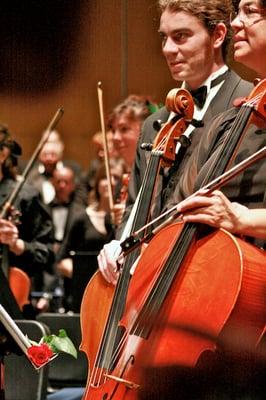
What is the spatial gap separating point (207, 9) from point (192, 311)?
1.02m

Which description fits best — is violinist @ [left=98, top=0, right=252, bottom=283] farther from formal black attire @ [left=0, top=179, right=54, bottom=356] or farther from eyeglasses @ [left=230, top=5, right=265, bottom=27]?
formal black attire @ [left=0, top=179, right=54, bottom=356]

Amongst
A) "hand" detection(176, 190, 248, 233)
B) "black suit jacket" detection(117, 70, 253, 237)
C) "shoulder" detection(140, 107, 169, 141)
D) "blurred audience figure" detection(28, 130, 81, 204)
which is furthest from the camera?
"blurred audience figure" detection(28, 130, 81, 204)

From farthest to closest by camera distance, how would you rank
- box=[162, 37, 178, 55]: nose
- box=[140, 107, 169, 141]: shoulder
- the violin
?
1. the violin
2. box=[140, 107, 169, 141]: shoulder
3. box=[162, 37, 178, 55]: nose

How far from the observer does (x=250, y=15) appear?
2.38 m

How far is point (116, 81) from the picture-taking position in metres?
3.28

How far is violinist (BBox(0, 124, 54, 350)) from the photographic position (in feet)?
13.2

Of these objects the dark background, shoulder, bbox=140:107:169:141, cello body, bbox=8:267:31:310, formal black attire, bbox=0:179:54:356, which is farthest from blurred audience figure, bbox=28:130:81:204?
shoulder, bbox=140:107:169:141

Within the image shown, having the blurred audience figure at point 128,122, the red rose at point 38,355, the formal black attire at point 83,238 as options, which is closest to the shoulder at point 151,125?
the red rose at point 38,355

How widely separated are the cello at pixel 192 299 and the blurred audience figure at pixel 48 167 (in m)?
3.56

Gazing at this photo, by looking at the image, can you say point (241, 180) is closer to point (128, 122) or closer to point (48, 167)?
point (128, 122)

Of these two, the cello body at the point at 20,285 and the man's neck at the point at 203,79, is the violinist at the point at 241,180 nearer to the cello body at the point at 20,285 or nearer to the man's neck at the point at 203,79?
the man's neck at the point at 203,79

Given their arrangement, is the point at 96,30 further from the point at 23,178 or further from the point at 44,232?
the point at 44,232

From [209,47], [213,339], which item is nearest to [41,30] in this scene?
[209,47]

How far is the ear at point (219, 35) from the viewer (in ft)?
9.20
